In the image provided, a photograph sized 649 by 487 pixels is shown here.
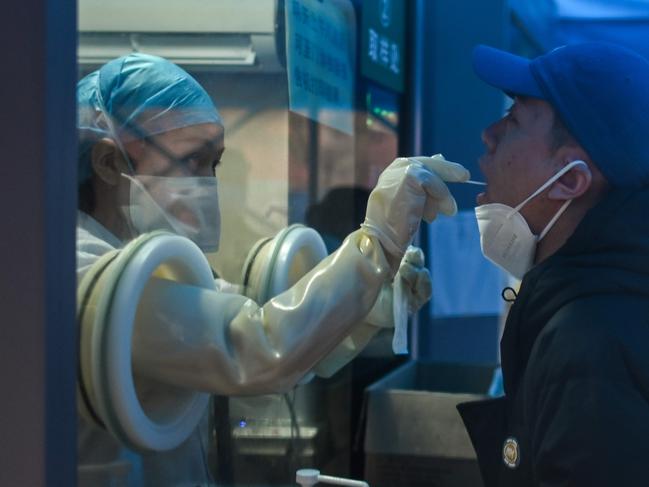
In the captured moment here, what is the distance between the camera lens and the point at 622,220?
133 centimetres

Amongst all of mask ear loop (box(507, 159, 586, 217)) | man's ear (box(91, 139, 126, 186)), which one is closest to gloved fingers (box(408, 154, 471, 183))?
mask ear loop (box(507, 159, 586, 217))

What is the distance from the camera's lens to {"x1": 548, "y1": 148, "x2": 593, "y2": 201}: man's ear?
142 centimetres

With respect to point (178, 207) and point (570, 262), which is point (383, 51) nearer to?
point (178, 207)

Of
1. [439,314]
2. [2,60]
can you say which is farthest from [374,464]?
[2,60]

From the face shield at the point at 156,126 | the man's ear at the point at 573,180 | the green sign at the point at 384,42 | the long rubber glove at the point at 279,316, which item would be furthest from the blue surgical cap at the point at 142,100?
the green sign at the point at 384,42

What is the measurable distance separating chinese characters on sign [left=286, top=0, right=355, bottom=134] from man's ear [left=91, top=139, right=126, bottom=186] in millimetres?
503

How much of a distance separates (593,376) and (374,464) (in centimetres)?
118

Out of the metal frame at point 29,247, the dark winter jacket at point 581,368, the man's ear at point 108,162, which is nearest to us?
the metal frame at point 29,247

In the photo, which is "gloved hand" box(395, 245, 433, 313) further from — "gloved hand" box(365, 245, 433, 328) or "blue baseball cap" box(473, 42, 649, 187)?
"blue baseball cap" box(473, 42, 649, 187)

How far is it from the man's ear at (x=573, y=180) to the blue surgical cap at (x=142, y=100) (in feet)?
1.96

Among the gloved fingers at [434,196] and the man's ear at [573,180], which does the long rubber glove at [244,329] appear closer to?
the gloved fingers at [434,196]

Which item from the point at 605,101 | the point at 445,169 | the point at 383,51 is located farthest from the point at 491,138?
the point at 383,51

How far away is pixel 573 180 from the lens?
1.44 m

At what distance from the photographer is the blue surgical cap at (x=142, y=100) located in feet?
4.65
